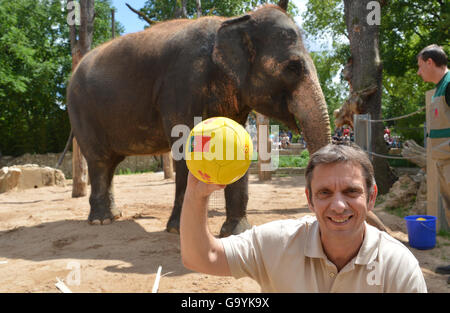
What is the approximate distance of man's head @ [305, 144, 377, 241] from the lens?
1.58 m

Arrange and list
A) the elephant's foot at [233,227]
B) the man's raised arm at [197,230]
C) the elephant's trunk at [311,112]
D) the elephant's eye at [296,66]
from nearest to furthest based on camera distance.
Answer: the man's raised arm at [197,230] < the elephant's trunk at [311,112] < the elephant's eye at [296,66] < the elephant's foot at [233,227]

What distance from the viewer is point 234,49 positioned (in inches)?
173

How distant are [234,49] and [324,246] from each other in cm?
317

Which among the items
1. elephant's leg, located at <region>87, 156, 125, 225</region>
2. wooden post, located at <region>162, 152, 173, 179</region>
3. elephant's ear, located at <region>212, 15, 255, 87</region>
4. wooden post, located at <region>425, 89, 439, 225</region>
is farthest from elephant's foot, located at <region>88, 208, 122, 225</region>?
wooden post, located at <region>162, 152, 173, 179</region>

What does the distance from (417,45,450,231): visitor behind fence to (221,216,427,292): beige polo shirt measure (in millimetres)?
2643

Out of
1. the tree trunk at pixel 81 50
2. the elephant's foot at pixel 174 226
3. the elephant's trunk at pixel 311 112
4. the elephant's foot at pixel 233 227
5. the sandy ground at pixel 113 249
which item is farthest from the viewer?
the tree trunk at pixel 81 50

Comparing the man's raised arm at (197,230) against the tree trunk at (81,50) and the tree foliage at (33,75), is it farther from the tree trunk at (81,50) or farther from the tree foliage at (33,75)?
the tree foliage at (33,75)

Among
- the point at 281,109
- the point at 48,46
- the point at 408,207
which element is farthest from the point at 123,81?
the point at 48,46

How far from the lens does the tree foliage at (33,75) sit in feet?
60.3

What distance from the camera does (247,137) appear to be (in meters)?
1.71

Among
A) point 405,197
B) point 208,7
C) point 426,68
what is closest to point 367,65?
point 405,197

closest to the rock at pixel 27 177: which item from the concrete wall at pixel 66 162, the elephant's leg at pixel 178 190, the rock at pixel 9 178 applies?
the rock at pixel 9 178

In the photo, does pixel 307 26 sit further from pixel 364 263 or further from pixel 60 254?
pixel 364 263

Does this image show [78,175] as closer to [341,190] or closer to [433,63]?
[433,63]
